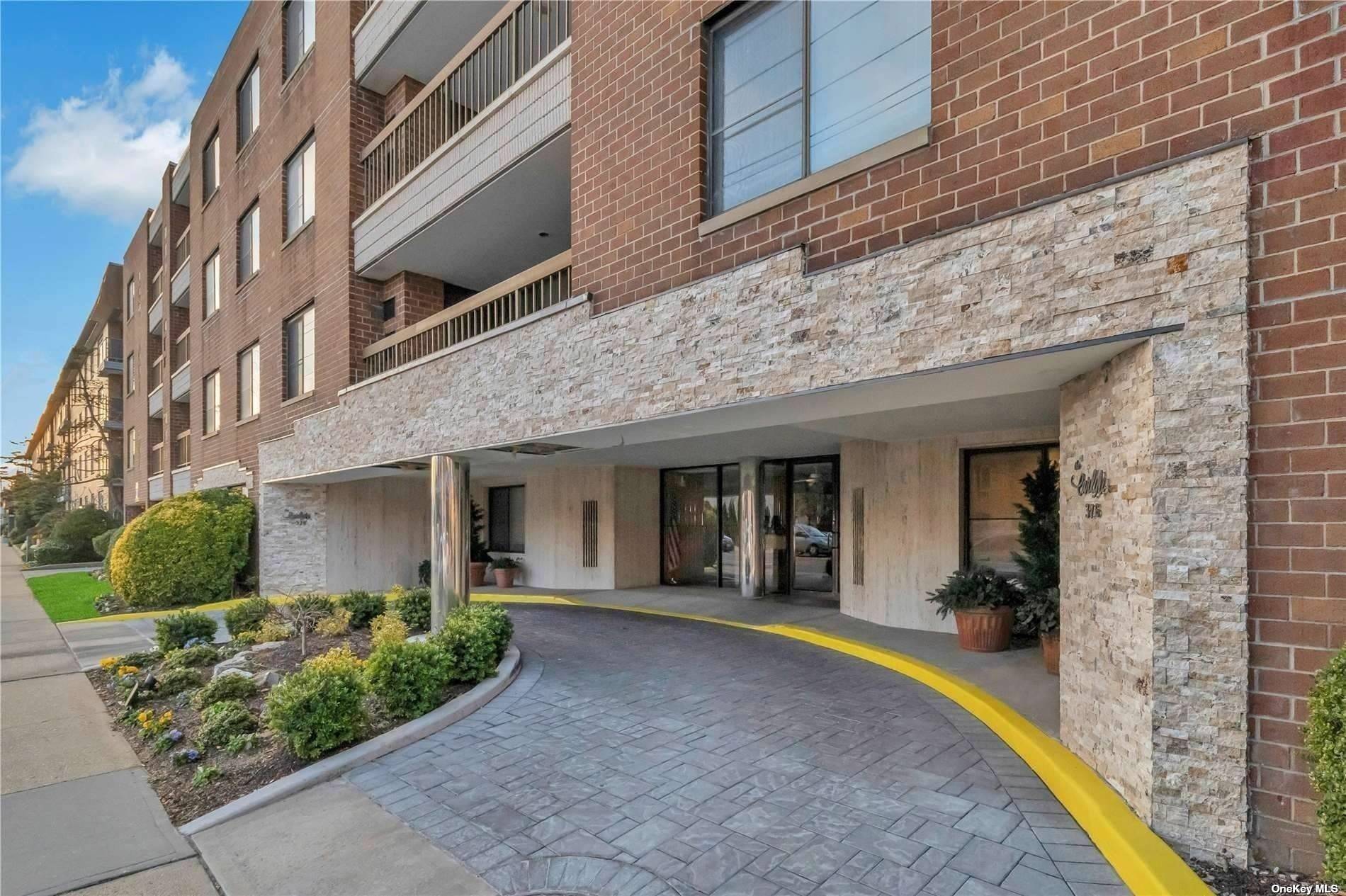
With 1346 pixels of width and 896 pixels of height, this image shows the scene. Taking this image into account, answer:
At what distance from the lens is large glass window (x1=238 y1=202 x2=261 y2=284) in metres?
17.4

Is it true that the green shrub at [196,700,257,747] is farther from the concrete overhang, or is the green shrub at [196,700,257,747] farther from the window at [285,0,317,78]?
the window at [285,0,317,78]

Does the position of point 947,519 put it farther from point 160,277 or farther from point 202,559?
point 160,277

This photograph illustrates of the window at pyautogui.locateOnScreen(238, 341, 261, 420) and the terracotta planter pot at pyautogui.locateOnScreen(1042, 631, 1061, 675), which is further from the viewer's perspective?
the window at pyautogui.locateOnScreen(238, 341, 261, 420)

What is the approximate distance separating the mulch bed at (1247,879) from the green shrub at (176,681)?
8.72m

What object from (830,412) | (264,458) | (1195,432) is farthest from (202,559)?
(1195,432)

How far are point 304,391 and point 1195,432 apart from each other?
14821 mm

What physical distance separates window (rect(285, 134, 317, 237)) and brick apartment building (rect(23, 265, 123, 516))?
28.3m

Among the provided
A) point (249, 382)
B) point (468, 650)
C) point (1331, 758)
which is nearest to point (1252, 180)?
point (1331, 758)

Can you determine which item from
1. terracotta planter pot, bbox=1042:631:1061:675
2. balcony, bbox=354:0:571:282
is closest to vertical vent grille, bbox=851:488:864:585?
terracotta planter pot, bbox=1042:631:1061:675

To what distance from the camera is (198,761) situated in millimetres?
5426

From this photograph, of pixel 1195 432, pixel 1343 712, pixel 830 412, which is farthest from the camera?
pixel 830 412

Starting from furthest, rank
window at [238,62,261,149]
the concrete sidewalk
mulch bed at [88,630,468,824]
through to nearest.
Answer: window at [238,62,261,149]
mulch bed at [88,630,468,824]
the concrete sidewalk

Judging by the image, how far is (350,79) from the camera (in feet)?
42.5

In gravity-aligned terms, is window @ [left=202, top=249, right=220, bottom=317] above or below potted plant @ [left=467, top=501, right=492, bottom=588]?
above
